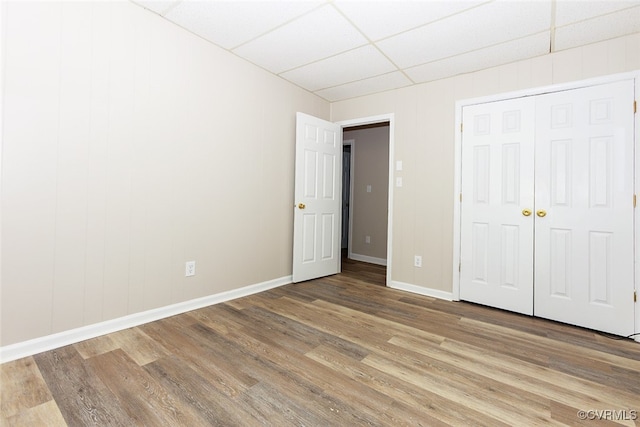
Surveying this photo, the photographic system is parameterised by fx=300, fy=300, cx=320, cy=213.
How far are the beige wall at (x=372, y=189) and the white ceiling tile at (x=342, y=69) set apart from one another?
1.82 m

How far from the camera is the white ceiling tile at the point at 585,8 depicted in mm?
1976

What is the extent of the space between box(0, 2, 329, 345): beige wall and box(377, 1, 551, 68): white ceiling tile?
1.49 meters

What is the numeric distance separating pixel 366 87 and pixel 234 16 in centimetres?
174

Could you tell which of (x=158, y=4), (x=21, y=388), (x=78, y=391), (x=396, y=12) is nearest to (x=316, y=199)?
(x=396, y=12)

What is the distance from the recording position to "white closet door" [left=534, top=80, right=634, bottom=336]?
7.65ft

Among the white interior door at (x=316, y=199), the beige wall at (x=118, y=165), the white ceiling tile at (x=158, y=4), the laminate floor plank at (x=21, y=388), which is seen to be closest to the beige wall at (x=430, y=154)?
the white interior door at (x=316, y=199)

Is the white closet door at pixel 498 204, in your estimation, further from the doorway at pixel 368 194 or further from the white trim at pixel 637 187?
the doorway at pixel 368 194

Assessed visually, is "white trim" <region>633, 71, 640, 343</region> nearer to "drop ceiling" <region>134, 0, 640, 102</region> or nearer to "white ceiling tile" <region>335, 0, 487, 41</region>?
"drop ceiling" <region>134, 0, 640, 102</region>

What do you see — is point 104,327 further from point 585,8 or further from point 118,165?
point 585,8

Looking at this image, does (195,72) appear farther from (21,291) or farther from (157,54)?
(21,291)

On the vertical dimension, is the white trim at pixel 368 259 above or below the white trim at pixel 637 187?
below

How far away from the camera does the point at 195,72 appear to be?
101 inches

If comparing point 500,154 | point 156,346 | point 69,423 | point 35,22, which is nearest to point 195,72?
point 35,22

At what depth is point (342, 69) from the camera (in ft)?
10.1
